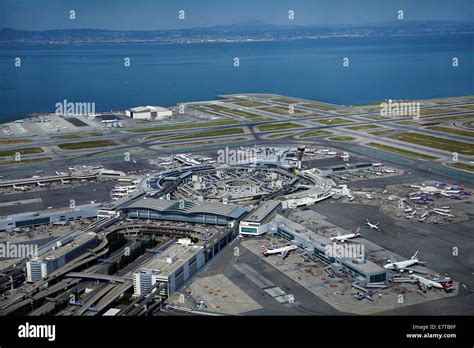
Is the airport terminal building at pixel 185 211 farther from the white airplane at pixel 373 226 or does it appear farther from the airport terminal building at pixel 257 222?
the white airplane at pixel 373 226

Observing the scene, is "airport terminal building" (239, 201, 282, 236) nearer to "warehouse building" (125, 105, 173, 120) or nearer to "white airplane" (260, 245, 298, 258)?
"white airplane" (260, 245, 298, 258)

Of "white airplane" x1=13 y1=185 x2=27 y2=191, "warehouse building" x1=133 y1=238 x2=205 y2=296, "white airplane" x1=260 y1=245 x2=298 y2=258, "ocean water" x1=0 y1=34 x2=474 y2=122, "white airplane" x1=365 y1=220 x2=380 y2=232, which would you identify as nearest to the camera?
"warehouse building" x1=133 y1=238 x2=205 y2=296

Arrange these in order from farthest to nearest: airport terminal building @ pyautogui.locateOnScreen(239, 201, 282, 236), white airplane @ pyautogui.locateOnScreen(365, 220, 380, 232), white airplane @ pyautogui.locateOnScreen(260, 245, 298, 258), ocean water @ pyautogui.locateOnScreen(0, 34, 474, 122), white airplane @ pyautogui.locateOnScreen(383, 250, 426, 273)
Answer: ocean water @ pyautogui.locateOnScreen(0, 34, 474, 122) < white airplane @ pyautogui.locateOnScreen(365, 220, 380, 232) < airport terminal building @ pyautogui.locateOnScreen(239, 201, 282, 236) < white airplane @ pyautogui.locateOnScreen(260, 245, 298, 258) < white airplane @ pyautogui.locateOnScreen(383, 250, 426, 273)

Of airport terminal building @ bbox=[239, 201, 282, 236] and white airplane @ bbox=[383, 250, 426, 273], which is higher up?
airport terminal building @ bbox=[239, 201, 282, 236]

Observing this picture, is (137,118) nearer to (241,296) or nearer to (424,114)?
(424,114)

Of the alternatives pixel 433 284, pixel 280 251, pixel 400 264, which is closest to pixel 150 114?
pixel 280 251

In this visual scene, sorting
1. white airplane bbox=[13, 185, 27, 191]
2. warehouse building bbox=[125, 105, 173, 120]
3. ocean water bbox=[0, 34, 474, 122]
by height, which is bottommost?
white airplane bbox=[13, 185, 27, 191]

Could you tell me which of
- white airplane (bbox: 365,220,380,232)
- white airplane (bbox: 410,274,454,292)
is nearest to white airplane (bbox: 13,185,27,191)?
white airplane (bbox: 365,220,380,232)

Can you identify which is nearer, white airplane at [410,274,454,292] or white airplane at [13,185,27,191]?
white airplane at [410,274,454,292]

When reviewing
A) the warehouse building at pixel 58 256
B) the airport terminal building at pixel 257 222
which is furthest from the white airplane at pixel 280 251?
the warehouse building at pixel 58 256
